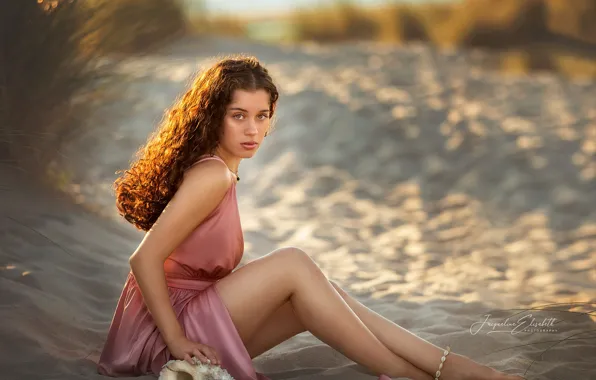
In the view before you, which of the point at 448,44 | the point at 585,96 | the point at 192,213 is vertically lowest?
the point at 192,213

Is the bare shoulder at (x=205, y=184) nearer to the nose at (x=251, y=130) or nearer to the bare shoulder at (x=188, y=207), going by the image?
the bare shoulder at (x=188, y=207)

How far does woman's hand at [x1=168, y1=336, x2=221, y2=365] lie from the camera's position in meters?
2.07

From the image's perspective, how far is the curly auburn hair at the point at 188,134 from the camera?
227 cm

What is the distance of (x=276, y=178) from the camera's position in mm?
6168

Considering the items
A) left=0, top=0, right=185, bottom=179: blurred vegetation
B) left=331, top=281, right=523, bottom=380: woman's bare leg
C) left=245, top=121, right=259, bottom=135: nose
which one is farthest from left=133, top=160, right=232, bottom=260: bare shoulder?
left=0, top=0, right=185, bottom=179: blurred vegetation

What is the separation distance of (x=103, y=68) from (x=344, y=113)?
3168mm

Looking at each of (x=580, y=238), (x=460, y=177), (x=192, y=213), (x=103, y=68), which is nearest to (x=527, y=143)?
(x=460, y=177)

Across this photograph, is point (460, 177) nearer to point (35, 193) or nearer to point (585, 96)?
point (585, 96)

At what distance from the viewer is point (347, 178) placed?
20.0ft

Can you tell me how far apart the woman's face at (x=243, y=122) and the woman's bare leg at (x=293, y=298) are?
31 centimetres

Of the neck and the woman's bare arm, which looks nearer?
the woman's bare arm

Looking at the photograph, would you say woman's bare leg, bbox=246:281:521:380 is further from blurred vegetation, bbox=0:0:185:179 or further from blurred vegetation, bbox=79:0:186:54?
blurred vegetation, bbox=79:0:186:54

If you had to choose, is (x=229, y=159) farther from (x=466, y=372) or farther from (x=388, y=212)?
(x=388, y=212)

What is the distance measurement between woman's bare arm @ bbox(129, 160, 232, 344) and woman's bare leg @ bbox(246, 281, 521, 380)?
1.21 feet
